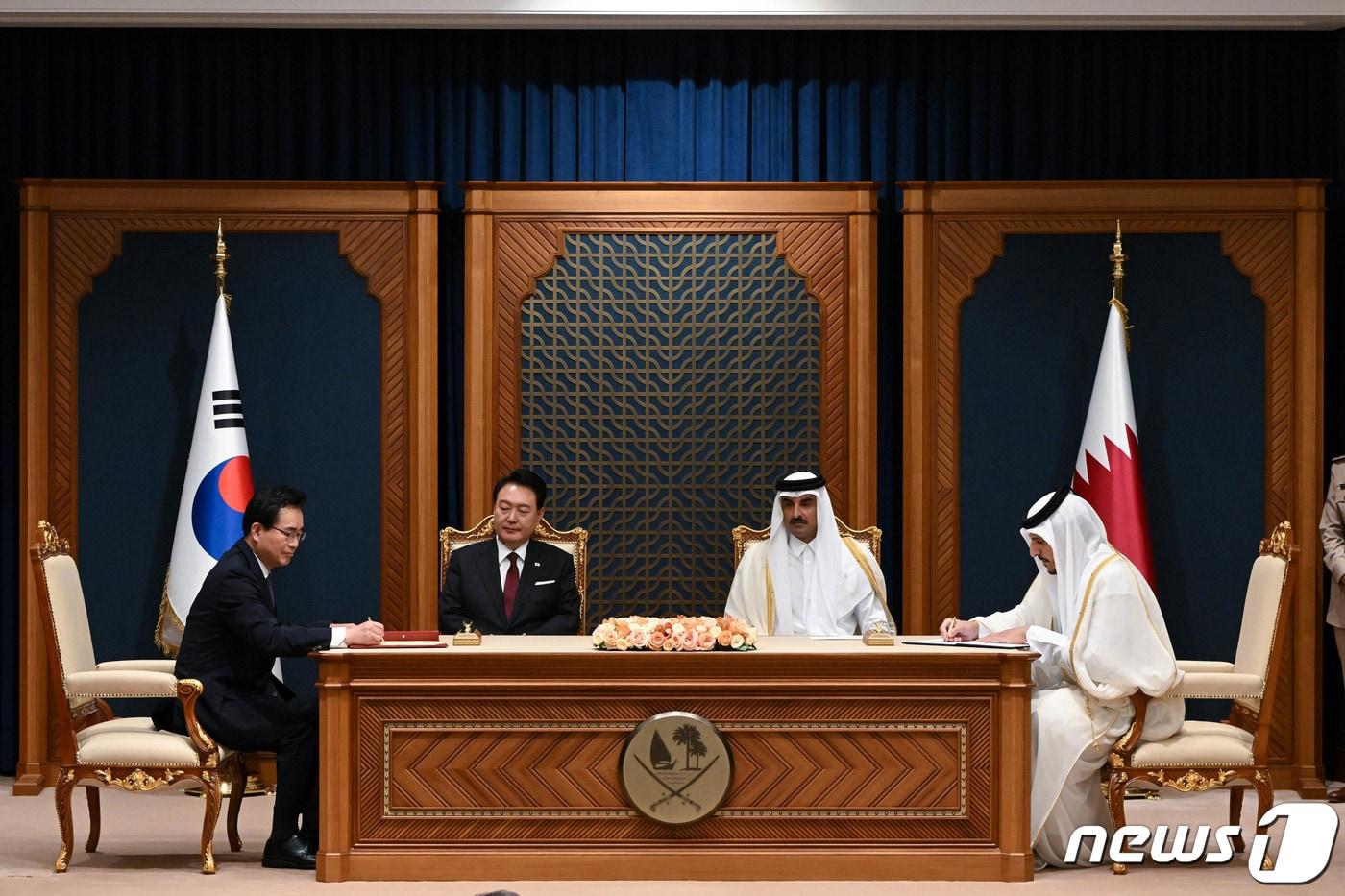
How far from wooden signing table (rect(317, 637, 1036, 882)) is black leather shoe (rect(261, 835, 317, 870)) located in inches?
9.0

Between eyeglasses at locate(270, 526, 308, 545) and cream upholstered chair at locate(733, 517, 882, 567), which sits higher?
eyeglasses at locate(270, 526, 308, 545)

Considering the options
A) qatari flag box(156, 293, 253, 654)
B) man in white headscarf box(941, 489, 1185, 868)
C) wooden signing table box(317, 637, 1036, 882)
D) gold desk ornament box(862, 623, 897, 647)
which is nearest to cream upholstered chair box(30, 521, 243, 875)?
wooden signing table box(317, 637, 1036, 882)

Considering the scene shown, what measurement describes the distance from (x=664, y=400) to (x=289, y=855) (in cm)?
278

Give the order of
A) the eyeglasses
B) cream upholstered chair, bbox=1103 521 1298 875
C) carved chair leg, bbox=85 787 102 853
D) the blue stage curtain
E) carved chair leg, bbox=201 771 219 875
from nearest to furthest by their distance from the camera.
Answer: carved chair leg, bbox=201 771 219 875, cream upholstered chair, bbox=1103 521 1298 875, the eyeglasses, carved chair leg, bbox=85 787 102 853, the blue stage curtain

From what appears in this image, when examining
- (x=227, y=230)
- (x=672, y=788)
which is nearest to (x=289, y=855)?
(x=672, y=788)

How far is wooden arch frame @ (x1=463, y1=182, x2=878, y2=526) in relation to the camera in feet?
22.9

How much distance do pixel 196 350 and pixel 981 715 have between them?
157 inches

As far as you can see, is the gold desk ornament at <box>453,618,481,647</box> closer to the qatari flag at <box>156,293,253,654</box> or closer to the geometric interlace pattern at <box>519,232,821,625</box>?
the geometric interlace pattern at <box>519,232,821,625</box>

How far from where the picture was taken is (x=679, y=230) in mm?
7031

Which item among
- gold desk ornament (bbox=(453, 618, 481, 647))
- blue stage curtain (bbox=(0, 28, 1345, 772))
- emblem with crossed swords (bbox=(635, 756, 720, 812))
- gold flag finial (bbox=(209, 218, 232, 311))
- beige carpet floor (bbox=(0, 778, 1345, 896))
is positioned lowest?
beige carpet floor (bbox=(0, 778, 1345, 896))

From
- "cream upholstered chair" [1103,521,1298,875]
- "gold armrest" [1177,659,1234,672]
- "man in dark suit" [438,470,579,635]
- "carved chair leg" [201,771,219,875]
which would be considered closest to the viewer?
"carved chair leg" [201,771,219,875]

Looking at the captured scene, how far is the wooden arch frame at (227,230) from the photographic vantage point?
22.6 ft

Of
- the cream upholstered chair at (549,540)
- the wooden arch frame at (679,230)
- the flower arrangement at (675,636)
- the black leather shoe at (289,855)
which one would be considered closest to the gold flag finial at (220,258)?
the wooden arch frame at (679,230)

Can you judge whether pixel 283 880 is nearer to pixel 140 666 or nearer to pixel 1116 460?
pixel 140 666
